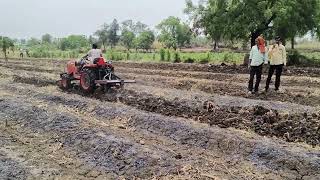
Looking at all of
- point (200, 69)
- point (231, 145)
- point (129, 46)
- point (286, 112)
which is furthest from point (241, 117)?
point (129, 46)

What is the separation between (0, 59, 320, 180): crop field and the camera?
282 inches

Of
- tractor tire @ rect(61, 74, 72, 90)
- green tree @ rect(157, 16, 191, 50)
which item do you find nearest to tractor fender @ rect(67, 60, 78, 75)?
tractor tire @ rect(61, 74, 72, 90)

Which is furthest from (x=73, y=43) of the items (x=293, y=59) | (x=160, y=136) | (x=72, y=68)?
(x=160, y=136)

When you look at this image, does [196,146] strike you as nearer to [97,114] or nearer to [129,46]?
[97,114]

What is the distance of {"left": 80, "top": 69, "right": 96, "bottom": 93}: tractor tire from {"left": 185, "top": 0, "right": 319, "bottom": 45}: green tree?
11176 millimetres

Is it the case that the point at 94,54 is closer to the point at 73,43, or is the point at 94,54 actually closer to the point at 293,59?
the point at 293,59

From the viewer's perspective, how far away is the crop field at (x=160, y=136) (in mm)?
7152

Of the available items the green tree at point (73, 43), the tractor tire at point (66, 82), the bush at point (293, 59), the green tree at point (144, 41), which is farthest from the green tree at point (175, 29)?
the tractor tire at point (66, 82)

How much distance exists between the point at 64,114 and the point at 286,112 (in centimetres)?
550

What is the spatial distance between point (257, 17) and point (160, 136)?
15.9 m

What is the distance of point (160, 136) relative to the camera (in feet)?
29.8

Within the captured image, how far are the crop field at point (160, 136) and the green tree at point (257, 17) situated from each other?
9.37 meters

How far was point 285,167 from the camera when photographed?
23.0ft

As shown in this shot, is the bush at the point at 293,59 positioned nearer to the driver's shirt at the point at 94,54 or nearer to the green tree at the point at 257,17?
the green tree at the point at 257,17
